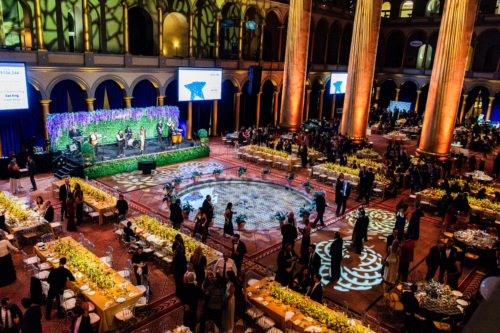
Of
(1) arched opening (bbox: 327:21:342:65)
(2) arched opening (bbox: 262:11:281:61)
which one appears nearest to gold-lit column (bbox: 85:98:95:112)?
(2) arched opening (bbox: 262:11:281:61)

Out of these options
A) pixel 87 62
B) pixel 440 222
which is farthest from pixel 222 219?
pixel 87 62

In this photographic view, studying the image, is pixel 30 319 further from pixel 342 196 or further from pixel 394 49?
pixel 394 49

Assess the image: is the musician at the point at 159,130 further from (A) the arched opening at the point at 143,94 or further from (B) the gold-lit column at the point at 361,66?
(B) the gold-lit column at the point at 361,66

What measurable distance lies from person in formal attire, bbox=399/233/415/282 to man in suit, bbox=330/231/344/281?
1359mm

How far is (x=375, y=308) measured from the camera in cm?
841

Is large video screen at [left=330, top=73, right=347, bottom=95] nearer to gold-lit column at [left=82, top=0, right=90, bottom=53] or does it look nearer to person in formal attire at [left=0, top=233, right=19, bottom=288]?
gold-lit column at [left=82, top=0, right=90, bottom=53]

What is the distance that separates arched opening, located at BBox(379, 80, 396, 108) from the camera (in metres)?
40.3

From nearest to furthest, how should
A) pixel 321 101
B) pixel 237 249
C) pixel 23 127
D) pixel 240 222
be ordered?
pixel 237 249 → pixel 240 222 → pixel 23 127 → pixel 321 101

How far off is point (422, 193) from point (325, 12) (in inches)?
898

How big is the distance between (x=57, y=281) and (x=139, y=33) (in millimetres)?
19448

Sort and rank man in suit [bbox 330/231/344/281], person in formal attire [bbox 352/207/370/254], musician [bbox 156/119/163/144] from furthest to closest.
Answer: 1. musician [bbox 156/119/163/144]
2. person in formal attire [bbox 352/207/370/254]
3. man in suit [bbox 330/231/344/281]

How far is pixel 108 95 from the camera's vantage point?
21.4 metres

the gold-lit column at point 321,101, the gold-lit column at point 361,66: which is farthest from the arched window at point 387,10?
the gold-lit column at point 361,66

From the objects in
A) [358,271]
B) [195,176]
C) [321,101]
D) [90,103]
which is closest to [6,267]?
[358,271]
